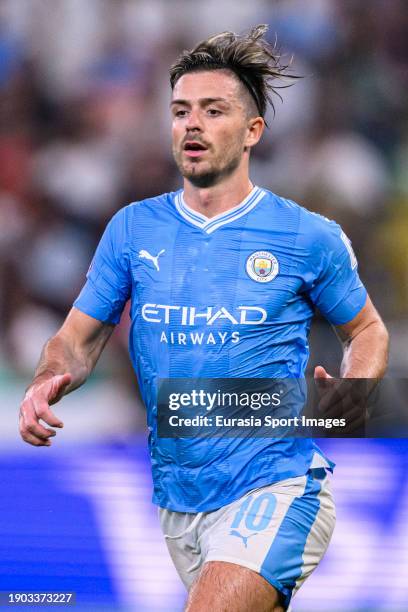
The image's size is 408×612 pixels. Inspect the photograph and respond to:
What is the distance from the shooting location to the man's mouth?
119 inches

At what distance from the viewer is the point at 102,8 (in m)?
4.79

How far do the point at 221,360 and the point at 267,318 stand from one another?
18 centimetres

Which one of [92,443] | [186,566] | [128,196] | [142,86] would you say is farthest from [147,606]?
[142,86]

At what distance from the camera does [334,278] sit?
305 centimetres

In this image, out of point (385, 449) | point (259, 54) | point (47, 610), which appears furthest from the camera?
point (385, 449)

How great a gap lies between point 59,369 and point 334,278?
87 cm

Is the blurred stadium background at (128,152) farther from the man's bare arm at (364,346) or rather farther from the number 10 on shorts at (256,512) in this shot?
the number 10 on shorts at (256,512)

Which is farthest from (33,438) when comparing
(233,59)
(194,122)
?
(233,59)

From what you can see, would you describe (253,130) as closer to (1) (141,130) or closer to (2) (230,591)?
(2) (230,591)

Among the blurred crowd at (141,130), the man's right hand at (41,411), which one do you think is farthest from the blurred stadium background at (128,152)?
the man's right hand at (41,411)

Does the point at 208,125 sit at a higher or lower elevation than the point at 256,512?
Answer: higher

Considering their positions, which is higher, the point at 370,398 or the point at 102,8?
the point at 102,8

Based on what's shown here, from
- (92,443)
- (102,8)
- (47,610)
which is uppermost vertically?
(102,8)

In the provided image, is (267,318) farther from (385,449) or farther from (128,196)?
(128,196)
